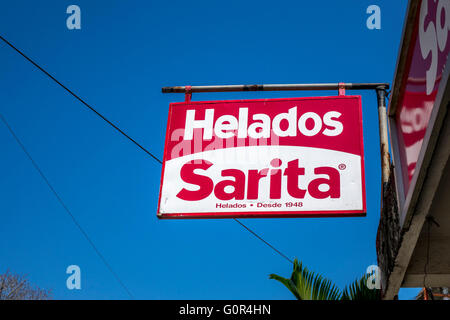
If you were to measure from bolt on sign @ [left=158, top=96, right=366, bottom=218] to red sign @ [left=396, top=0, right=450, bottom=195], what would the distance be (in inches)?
18.4

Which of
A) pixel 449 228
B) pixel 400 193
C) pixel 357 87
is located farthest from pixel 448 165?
pixel 357 87

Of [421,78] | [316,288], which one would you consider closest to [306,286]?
[316,288]

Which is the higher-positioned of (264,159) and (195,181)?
(264,159)

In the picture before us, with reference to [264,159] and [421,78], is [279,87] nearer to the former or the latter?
[264,159]

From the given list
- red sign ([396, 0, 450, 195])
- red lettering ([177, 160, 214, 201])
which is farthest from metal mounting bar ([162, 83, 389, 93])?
red lettering ([177, 160, 214, 201])

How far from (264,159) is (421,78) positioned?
1.84 metres

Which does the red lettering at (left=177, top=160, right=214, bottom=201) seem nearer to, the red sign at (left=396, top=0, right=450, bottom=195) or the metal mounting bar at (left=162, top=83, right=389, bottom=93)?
the metal mounting bar at (left=162, top=83, right=389, bottom=93)

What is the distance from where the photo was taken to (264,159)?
550cm

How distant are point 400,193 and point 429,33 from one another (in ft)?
5.65

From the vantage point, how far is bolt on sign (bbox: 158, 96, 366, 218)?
16.9 feet

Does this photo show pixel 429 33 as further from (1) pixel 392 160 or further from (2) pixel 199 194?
(2) pixel 199 194

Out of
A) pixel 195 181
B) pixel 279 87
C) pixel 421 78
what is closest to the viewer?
pixel 421 78

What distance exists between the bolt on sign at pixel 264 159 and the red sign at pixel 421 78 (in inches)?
18.4

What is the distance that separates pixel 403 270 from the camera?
5586 mm
